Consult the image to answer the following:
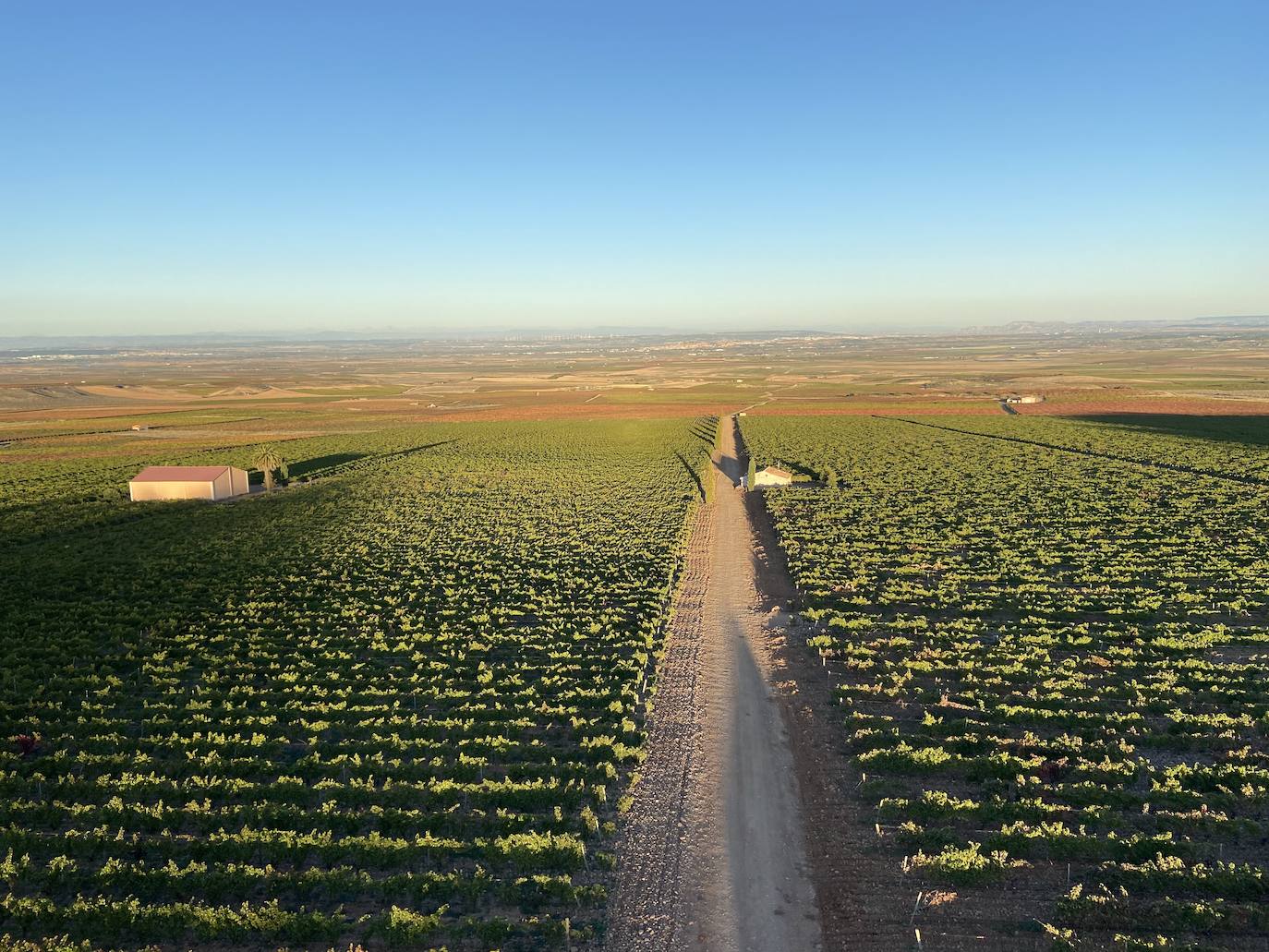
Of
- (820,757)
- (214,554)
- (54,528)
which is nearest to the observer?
(820,757)

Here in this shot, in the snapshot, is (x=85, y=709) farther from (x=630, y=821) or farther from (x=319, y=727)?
(x=630, y=821)

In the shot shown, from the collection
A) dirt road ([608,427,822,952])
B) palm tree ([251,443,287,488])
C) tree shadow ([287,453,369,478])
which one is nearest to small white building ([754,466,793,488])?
dirt road ([608,427,822,952])

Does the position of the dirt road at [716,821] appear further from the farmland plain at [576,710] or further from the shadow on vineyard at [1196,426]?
the shadow on vineyard at [1196,426]

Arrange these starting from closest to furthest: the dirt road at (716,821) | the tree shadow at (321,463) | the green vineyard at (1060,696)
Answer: the dirt road at (716,821)
the green vineyard at (1060,696)
the tree shadow at (321,463)

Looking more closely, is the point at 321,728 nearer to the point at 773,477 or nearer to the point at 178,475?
the point at 773,477

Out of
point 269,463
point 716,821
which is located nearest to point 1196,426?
point 716,821

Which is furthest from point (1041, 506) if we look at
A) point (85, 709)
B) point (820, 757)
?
point (85, 709)

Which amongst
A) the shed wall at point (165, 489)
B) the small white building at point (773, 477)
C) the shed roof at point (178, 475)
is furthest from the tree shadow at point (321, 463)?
the small white building at point (773, 477)

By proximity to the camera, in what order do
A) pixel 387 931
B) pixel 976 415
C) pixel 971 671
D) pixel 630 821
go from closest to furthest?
pixel 387 931, pixel 630 821, pixel 971 671, pixel 976 415
